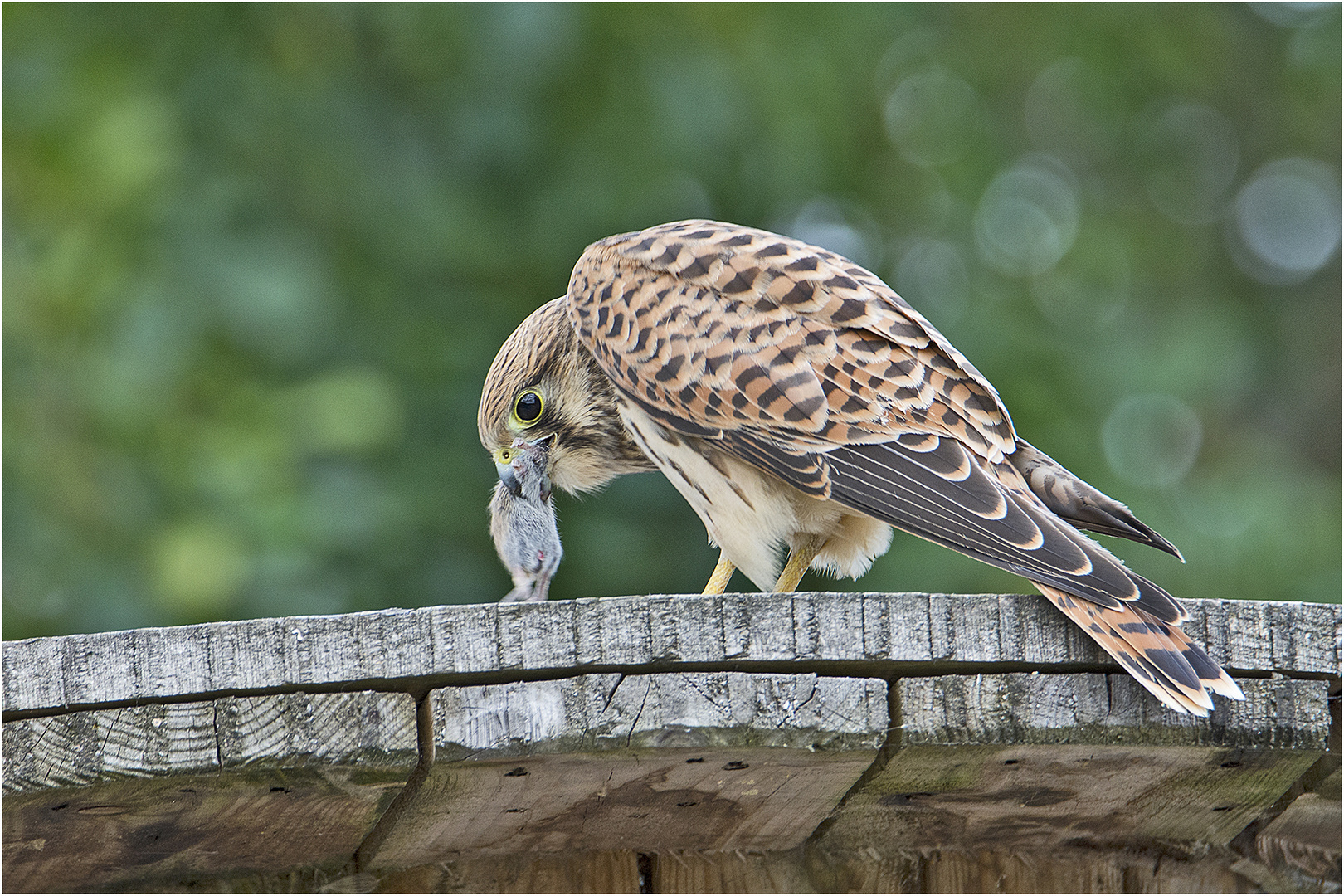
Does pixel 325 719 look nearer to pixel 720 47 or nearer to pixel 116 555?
pixel 116 555

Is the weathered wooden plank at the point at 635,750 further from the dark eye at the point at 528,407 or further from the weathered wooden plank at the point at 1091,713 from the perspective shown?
the dark eye at the point at 528,407

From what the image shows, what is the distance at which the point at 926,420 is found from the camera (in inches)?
97.0

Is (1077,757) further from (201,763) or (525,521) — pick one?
(525,521)

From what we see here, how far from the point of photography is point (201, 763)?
176 centimetres

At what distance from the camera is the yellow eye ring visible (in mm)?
3078

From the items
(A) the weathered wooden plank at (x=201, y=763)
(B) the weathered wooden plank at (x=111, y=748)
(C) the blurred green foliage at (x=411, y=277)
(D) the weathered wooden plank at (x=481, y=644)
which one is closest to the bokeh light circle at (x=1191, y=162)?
(C) the blurred green foliage at (x=411, y=277)

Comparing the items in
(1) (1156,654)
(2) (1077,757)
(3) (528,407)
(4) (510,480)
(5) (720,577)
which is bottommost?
(2) (1077,757)

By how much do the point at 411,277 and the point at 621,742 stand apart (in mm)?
3889

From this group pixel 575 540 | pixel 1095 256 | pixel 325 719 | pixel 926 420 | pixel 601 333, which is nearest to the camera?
pixel 325 719

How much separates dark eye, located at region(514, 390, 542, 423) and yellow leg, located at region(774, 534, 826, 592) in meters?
0.69

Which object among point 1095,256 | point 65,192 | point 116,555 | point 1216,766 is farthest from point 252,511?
point 1095,256

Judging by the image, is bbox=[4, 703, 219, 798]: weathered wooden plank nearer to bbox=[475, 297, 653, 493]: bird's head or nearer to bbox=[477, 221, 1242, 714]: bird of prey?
bbox=[477, 221, 1242, 714]: bird of prey

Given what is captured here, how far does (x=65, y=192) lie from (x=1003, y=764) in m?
4.37

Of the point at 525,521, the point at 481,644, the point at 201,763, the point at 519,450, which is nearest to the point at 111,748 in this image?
the point at 201,763
